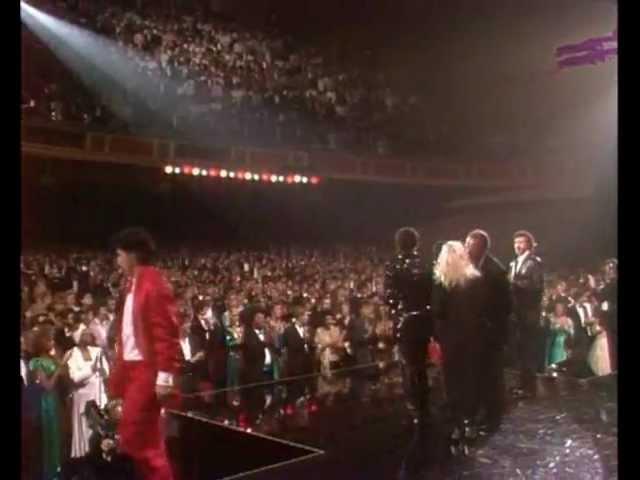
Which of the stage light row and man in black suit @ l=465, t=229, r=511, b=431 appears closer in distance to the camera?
the stage light row

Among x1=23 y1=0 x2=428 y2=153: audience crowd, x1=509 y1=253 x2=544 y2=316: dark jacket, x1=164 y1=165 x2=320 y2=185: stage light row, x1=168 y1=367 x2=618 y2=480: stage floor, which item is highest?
x1=23 y1=0 x2=428 y2=153: audience crowd

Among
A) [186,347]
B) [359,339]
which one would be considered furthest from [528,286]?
[186,347]

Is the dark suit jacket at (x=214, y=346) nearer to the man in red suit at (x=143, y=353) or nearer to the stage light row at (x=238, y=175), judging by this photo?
the man in red suit at (x=143, y=353)

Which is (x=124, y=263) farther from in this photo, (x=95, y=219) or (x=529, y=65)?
(x=529, y=65)

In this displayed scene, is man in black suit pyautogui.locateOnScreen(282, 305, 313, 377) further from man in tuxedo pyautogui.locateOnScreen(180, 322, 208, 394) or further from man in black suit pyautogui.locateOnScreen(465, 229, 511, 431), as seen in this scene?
man in black suit pyautogui.locateOnScreen(465, 229, 511, 431)

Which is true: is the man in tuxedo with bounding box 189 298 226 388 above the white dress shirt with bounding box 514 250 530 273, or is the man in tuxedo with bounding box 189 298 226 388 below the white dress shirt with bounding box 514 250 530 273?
below

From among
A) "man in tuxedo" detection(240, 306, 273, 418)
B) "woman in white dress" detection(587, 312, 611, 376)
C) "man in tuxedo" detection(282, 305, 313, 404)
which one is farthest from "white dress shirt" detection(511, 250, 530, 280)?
"man in tuxedo" detection(240, 306, 273, 418)

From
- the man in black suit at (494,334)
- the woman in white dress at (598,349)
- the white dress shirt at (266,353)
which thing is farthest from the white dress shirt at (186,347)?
the woman in white dress at (598,349)

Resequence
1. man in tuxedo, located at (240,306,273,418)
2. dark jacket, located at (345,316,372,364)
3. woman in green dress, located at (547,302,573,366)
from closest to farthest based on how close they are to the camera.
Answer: man in tuxedo, located at (240,306,273,418)
dark jacket, located at (345,316,372,364)
woman in green dress, located at (547,302,573,366)
